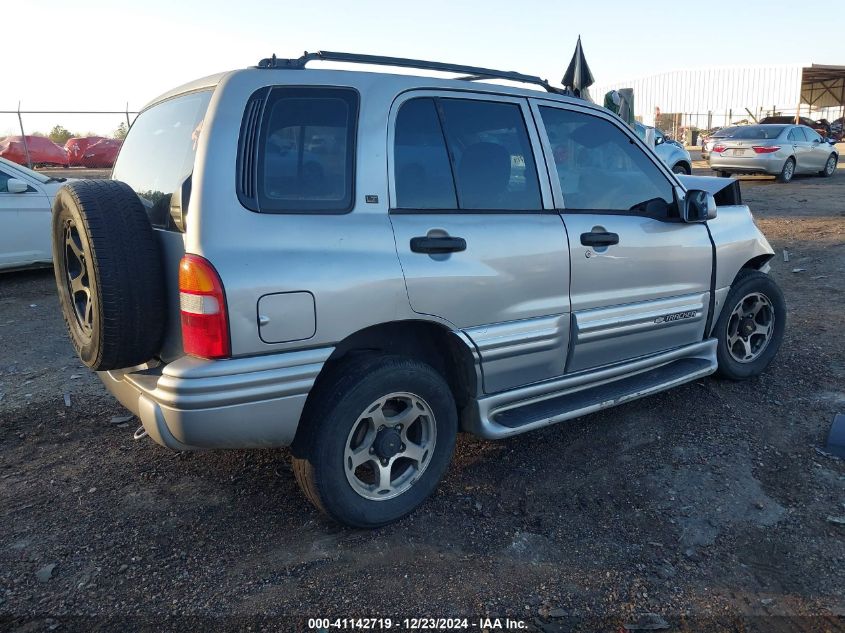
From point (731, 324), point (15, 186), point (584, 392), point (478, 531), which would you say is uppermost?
point (15, 186)

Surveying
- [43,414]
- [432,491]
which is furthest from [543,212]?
[43,414]

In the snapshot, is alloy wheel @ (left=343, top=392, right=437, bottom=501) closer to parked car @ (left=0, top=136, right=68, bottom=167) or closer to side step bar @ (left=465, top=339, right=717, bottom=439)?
side step bar @ (left=465, top=339, right=717, bottom=439)

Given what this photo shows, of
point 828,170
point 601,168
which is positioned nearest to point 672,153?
point 828,170

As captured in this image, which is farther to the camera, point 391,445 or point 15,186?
point 15,186

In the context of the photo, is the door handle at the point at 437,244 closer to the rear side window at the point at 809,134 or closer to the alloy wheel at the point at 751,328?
the alloy wheel at the point at 751,328

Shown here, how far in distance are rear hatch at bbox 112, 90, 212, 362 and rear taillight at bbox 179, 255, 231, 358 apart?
0.11m

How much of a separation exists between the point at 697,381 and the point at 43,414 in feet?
14.5

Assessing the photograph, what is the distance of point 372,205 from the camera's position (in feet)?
9.23

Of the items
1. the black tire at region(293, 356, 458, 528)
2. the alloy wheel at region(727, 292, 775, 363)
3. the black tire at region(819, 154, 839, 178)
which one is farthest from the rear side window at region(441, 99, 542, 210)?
the black tire at region(819, 154, 839, 178)

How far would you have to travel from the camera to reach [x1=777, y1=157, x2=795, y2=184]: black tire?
17.0m

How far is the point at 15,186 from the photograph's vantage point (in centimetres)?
726

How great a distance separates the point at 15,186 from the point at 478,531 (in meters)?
6.80

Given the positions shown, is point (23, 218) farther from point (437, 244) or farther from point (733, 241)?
point (733, 241)

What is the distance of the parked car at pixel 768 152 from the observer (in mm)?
16812
